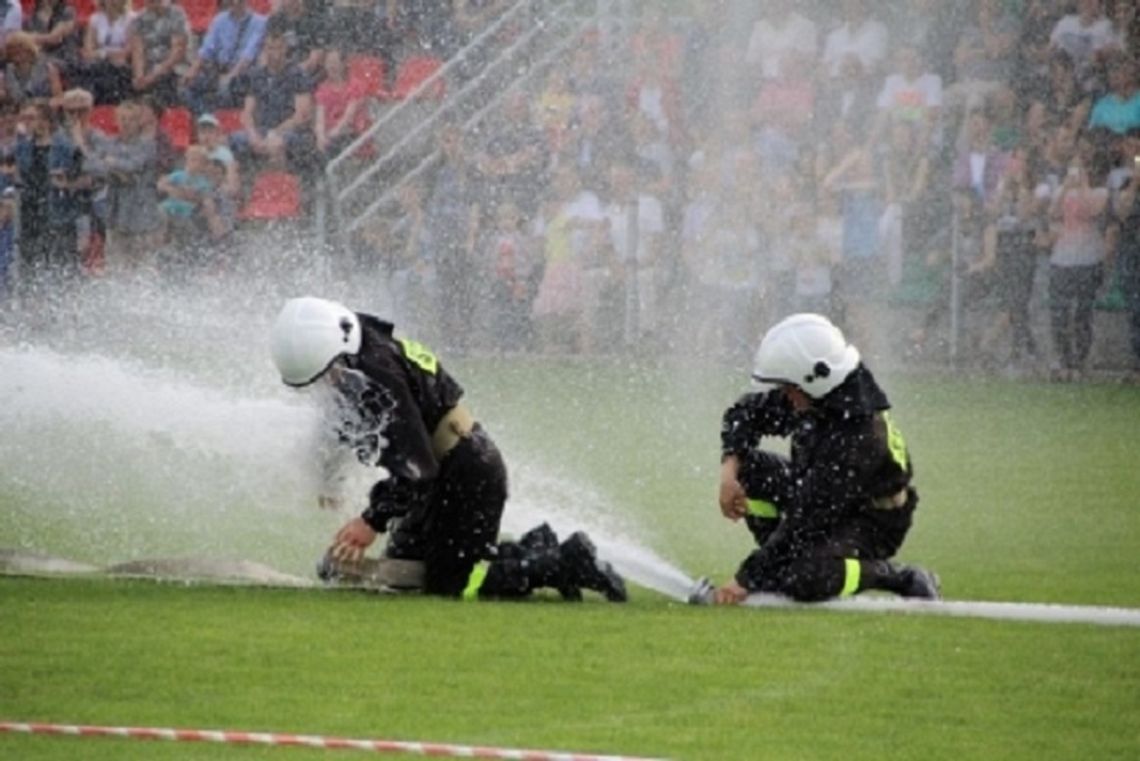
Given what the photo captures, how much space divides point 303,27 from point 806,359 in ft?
59.1

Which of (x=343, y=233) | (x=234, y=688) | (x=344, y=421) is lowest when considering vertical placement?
(x=234, y=688)

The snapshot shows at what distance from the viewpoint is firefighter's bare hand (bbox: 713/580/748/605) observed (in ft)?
40.3

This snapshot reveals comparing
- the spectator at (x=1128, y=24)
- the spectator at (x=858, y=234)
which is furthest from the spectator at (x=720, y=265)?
the spectator at (x=1128, y=24)

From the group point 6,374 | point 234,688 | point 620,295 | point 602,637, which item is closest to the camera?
point 234,688

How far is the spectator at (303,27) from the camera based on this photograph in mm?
29062

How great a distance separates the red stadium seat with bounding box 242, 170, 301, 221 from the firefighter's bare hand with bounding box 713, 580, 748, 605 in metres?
16.9

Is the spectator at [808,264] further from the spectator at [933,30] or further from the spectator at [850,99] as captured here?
the spectator at [933,30]

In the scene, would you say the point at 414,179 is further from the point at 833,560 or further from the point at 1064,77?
the point at 833,560

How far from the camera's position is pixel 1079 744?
9.27 metres

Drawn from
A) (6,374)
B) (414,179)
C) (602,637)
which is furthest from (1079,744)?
(414,179)

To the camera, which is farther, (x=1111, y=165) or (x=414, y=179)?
(x=414, y=179)

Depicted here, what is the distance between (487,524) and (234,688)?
2.62m

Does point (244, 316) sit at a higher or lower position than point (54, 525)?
higher

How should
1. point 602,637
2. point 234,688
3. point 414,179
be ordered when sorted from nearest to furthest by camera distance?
A: point 234,688
point 602,637
point 414,179
